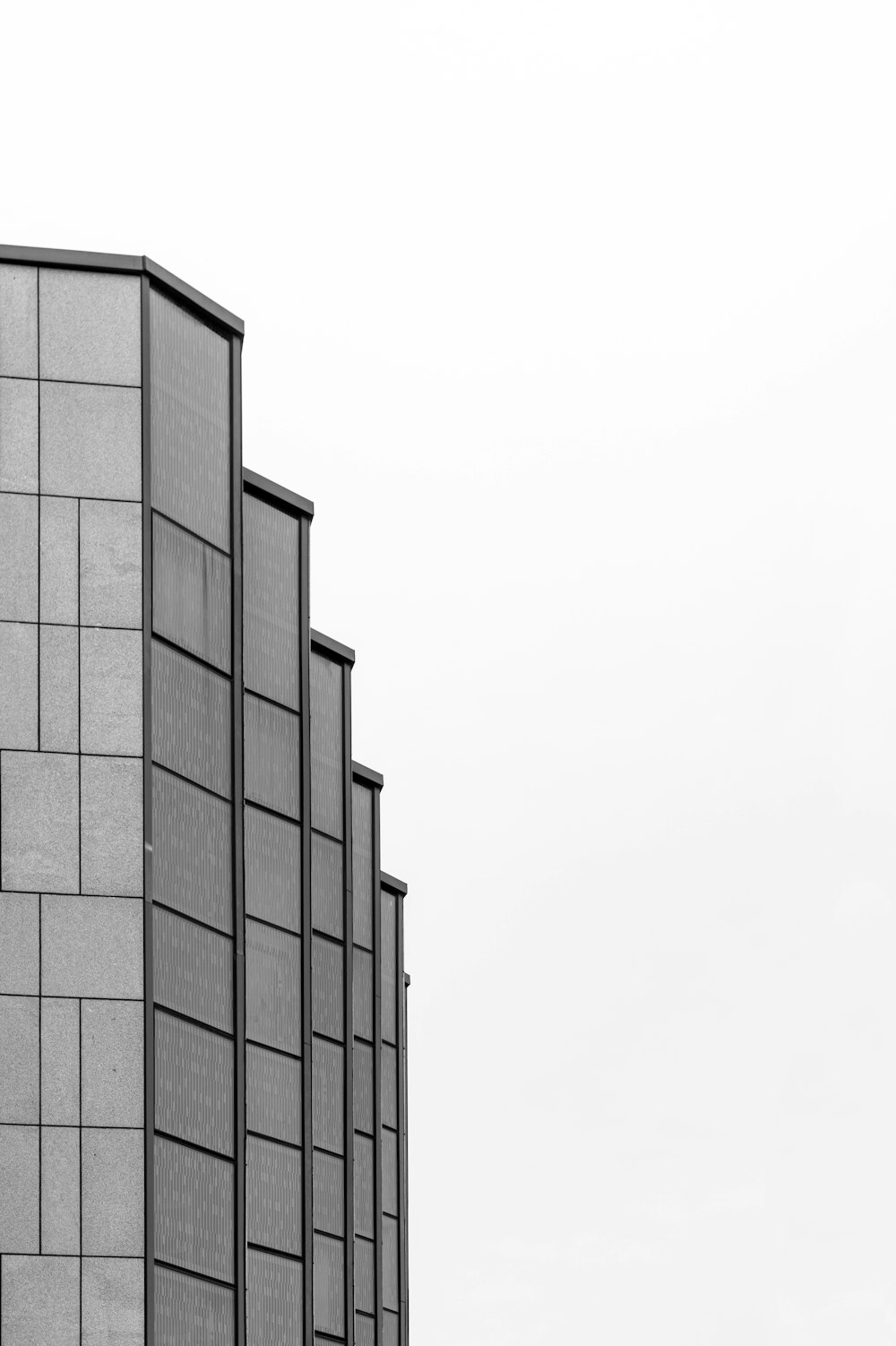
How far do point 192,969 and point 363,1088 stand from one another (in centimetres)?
1831

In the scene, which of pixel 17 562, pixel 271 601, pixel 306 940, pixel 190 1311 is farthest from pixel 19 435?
pixel 190 1311

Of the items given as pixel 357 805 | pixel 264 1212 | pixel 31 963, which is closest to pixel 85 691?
pixel 31 963

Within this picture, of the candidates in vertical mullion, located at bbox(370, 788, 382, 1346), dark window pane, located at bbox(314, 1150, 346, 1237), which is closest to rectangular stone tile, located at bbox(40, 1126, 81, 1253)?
dark window pane, located at bbox(314, 1150, 346, 1237)

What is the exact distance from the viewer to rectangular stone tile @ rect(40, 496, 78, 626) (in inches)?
1330

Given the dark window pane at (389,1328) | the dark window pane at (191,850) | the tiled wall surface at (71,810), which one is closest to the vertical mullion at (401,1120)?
the dark window pane at (389,1328)

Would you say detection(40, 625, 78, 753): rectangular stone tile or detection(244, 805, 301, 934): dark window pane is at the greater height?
detection(40, 625, 78, 753): rectangular stone tile

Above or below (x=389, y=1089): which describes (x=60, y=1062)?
below

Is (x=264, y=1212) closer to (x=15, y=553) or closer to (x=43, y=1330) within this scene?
(x=43, y=1330)

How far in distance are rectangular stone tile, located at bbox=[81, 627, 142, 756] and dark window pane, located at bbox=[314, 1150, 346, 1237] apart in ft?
42.2

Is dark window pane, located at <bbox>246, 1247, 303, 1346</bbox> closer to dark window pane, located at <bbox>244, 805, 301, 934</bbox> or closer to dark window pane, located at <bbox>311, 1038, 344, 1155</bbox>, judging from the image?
dark window pane, located at <bbox>244, 805, 301, 934</bbox>

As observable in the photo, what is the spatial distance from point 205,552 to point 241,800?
3.70 m

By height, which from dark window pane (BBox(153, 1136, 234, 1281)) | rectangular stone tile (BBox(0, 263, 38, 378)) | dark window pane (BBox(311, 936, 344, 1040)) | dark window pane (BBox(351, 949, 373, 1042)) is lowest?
dark window pane (BBox(153, 1136, 234, 1281))

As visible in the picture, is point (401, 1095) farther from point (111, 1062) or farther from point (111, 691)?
point (111, 691)

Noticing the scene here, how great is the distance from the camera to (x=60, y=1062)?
32.4 m
